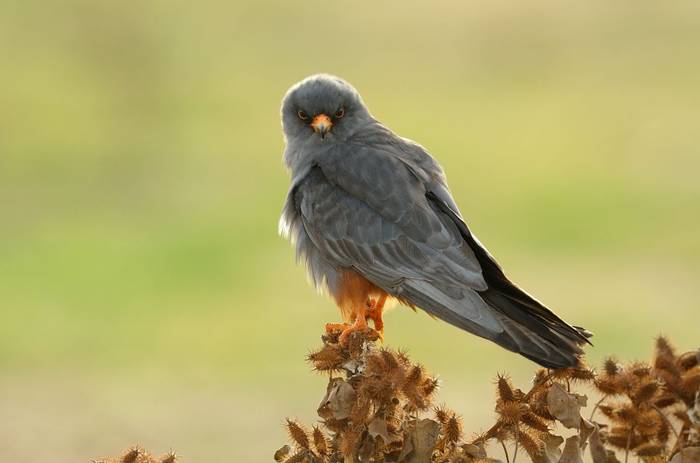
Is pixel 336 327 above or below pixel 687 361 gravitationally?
above

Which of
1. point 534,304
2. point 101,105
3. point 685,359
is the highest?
point 101,105

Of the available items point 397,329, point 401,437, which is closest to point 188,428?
point 397,329

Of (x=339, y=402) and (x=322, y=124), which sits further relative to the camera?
(x=322, y=124)

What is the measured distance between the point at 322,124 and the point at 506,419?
2.78m

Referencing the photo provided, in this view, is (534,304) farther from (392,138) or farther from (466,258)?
(392,138)

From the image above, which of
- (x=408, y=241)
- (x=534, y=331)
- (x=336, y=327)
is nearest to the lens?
(x=534, y=331)

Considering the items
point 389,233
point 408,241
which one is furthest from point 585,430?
point 389,233

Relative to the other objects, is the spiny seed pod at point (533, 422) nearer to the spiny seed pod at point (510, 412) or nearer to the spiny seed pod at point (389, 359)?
the spiny seed pod at point (510, 412)

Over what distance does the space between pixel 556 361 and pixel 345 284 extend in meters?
1.83

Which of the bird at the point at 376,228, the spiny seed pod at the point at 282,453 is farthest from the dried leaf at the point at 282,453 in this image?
the bird at the point at 376,228

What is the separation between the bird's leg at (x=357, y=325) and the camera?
4.39 meters

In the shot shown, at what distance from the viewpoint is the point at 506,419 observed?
11.8 ft

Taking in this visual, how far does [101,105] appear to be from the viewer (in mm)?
24266

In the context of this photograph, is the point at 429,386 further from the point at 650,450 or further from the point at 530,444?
the point at 650,450
